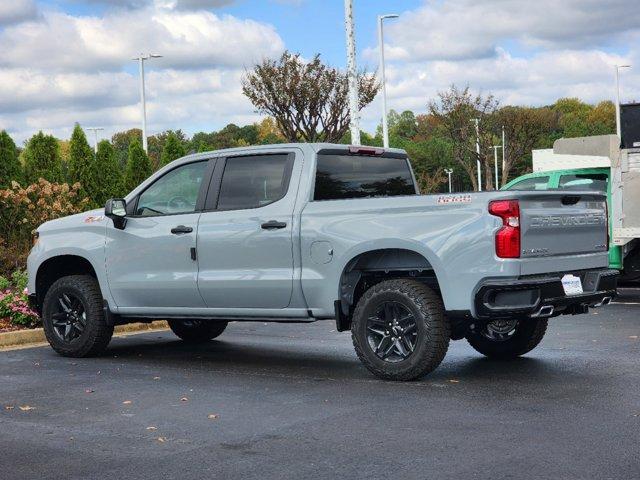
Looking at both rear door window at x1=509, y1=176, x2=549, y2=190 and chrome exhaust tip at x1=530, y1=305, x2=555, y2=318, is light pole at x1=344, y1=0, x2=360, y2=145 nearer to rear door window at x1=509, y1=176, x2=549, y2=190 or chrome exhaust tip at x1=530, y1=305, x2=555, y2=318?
rear door window at x1=509, y1=176, x2=549, y2=190

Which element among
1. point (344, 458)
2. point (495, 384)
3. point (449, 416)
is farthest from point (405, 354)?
point (344, 458)

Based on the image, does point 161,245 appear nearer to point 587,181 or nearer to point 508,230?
point 508,230

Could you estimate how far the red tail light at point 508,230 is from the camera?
7895 millimetres

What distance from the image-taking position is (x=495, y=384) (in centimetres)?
830

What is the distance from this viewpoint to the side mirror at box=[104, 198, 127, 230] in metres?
9.98

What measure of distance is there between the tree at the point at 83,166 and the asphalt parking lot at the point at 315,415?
1843cm

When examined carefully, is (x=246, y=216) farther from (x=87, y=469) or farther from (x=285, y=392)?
(x=87, y=469)

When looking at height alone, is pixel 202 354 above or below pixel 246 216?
below

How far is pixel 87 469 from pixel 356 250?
3436 mm

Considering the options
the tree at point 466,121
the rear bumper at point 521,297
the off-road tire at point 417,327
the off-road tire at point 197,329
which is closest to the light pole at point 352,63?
Answer: the off-road tire at point 197,329

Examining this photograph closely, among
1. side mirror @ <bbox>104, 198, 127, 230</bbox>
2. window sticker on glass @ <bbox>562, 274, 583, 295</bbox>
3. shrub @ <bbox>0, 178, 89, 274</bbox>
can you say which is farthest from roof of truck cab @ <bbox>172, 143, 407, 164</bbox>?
shrub @ <bbox>0, 178, 89, 274</bbox>

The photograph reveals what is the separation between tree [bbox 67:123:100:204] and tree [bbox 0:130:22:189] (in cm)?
438

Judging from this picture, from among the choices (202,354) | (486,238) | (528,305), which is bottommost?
(202,354)

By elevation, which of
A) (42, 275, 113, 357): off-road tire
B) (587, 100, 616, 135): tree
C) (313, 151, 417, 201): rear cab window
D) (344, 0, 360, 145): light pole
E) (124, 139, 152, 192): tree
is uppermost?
(587, 100, 616, 135): tree
